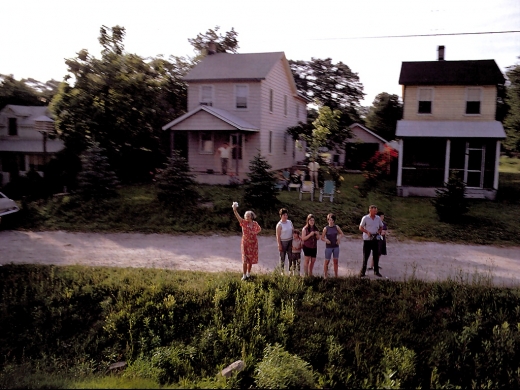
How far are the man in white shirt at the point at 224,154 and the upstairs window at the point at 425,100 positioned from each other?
412 inches

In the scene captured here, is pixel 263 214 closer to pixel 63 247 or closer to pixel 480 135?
pixel 63 247

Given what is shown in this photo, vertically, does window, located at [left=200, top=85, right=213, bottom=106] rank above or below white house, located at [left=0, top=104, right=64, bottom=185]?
above

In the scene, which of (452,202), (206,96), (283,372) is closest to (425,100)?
(452,202)

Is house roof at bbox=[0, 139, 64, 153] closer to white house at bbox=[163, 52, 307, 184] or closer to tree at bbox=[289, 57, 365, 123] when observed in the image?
white house at bbox=[163, 52, 307, 184]

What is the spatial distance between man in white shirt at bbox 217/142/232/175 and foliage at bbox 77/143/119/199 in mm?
6811

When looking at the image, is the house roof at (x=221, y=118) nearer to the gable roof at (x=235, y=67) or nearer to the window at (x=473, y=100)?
the gable roof at (x=235, y=67)

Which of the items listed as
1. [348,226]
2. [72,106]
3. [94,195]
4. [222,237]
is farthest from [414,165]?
[72,106]

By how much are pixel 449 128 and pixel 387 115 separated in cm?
2066

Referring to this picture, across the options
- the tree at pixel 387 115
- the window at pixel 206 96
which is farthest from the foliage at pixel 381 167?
the tree at pixel 387 115

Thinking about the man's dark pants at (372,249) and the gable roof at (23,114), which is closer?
the man's dark pants at (372,249)

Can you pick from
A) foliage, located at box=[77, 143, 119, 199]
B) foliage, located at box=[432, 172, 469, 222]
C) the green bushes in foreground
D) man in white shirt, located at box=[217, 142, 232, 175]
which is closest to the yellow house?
foliage, located at box=[432, 172, 469, 222]

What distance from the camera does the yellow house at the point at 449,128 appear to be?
24109mm

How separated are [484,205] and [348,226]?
25.9 feet

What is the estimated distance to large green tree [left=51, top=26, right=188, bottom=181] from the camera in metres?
25.3
